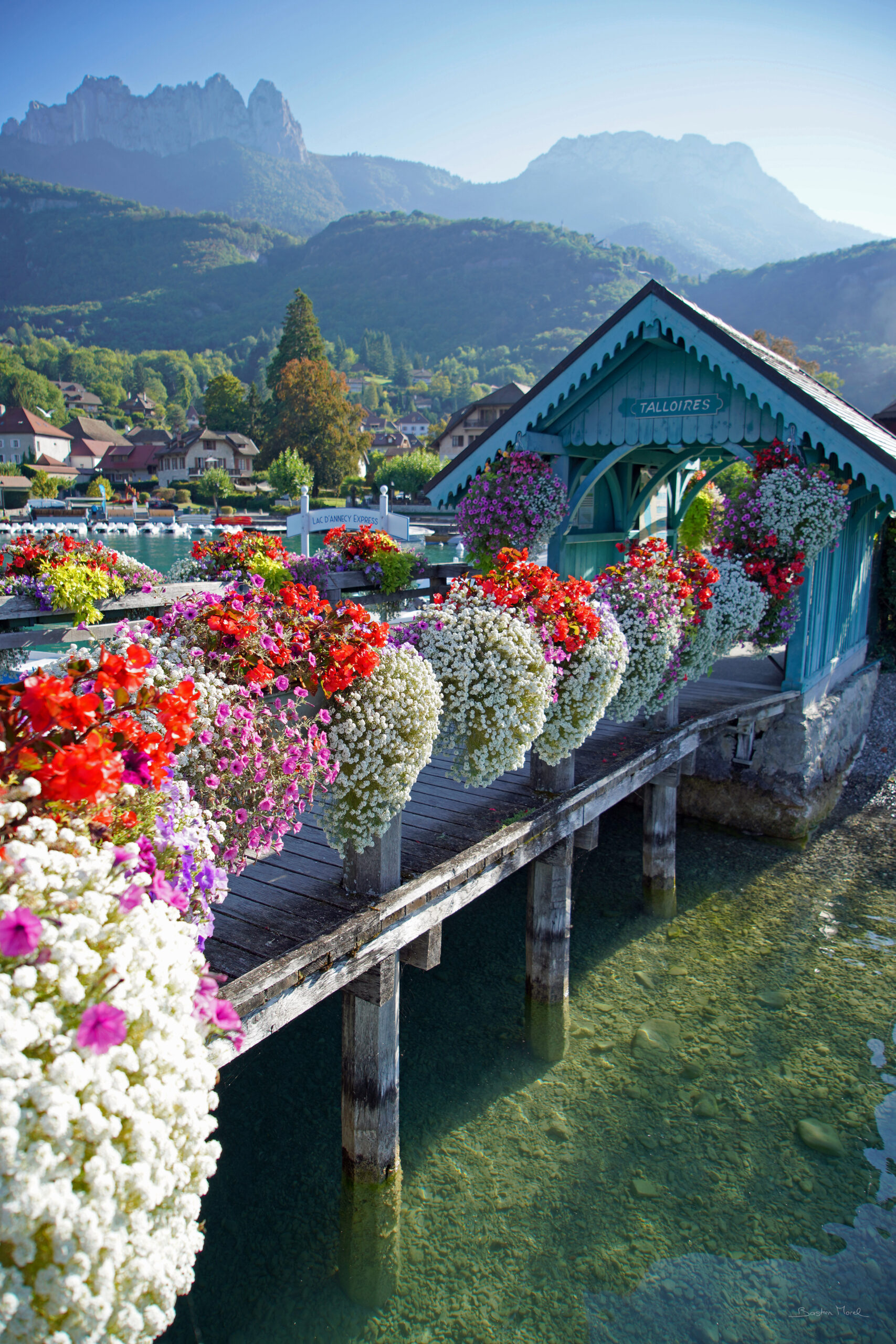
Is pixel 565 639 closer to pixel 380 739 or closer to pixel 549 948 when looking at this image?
pixel 380 739

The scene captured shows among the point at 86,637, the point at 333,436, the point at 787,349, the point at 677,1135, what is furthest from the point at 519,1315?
the point at 333,436

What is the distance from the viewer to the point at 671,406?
396 inches

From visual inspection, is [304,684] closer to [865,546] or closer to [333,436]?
[865,546]

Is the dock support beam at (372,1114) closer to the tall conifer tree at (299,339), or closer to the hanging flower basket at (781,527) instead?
the hanging flower basket at (781,527)

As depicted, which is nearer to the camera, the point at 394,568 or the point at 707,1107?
the point at 707,1107

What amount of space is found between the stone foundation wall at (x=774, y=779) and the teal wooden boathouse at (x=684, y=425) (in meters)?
0.56

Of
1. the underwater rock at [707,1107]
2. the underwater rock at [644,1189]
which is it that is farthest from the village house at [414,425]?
the underwater rock at [644,1189]

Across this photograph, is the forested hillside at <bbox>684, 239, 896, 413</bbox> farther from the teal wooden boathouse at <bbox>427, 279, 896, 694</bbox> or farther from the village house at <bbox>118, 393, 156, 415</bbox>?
the teal wooden boathouse at <bbox>427, 279, 896, 694</bbox>

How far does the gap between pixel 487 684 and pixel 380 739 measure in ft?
3.77

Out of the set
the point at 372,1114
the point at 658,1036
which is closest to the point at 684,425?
the point at 658,1036

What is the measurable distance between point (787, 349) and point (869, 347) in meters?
118

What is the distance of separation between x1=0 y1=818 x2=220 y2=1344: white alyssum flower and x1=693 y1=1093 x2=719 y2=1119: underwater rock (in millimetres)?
4825

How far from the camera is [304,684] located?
13.1 feet

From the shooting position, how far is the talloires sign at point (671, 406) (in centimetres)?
984
